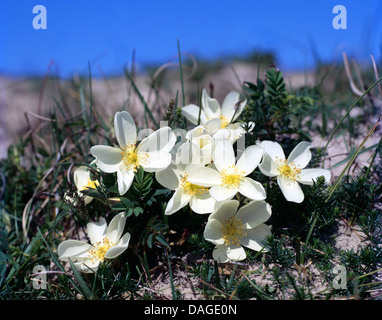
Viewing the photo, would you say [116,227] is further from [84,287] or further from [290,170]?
[290,170]

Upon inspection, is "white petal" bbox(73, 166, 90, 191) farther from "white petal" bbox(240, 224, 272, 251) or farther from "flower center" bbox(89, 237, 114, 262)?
"white petal" bbox(240, 224, 272, 251)

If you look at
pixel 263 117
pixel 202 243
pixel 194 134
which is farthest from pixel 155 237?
pixel 263 117

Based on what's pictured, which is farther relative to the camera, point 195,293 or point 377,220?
point 377,220

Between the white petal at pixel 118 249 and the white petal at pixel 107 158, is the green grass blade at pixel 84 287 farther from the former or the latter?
the white petal at pixel 107 158

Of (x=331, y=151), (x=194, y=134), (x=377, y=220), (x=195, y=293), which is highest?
(x=194, y=134)

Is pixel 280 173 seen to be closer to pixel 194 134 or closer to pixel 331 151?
pixel 194 134

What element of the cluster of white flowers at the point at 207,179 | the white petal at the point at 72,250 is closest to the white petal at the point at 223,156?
the cluster of white flowers at the point at 207,179

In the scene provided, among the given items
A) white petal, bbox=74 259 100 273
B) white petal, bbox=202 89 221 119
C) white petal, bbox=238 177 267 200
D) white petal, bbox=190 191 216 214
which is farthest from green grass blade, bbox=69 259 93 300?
white petal, bbox=202 89 221 119

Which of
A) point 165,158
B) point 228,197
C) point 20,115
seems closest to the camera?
point 228,197
